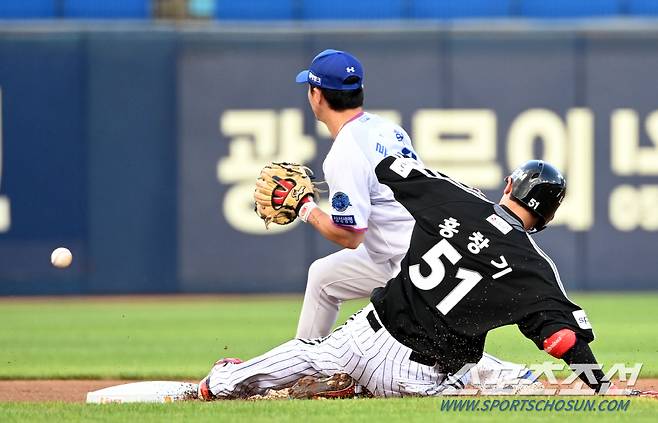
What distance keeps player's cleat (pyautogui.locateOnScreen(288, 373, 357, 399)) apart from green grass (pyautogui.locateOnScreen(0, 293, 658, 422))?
0.27m

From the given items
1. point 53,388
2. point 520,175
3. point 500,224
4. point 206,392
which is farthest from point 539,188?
point 53,388

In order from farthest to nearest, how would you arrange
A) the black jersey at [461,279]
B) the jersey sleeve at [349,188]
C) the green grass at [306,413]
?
the jersey sleeve at [349,188] < the black jersey at [461,279] < the green grass at [306,413]

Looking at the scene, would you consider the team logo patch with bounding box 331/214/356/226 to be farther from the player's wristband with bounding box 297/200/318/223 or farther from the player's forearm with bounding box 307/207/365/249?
the player's wristband with bounding box 297/200/318/223

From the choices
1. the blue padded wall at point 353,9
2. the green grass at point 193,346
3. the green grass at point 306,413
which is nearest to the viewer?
the green grass at point 306,413

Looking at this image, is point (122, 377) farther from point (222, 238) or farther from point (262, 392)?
point (222, 238)

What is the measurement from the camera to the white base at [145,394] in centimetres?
548

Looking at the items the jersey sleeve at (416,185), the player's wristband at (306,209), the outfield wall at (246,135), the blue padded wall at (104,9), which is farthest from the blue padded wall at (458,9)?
the jersey sleeve at (416,185)

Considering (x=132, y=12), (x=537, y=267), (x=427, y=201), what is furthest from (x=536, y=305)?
(x=132, y=12)

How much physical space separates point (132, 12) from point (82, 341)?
7690 mm

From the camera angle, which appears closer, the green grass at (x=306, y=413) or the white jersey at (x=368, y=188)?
the green grass at (x=306, y=413)

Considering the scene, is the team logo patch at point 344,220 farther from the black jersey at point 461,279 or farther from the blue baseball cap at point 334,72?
the blue baseball cap at point 334,72

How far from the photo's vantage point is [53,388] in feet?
21.5

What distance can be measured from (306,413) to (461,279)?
0.83 m

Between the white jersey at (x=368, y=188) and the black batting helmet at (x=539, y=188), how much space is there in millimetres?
717
